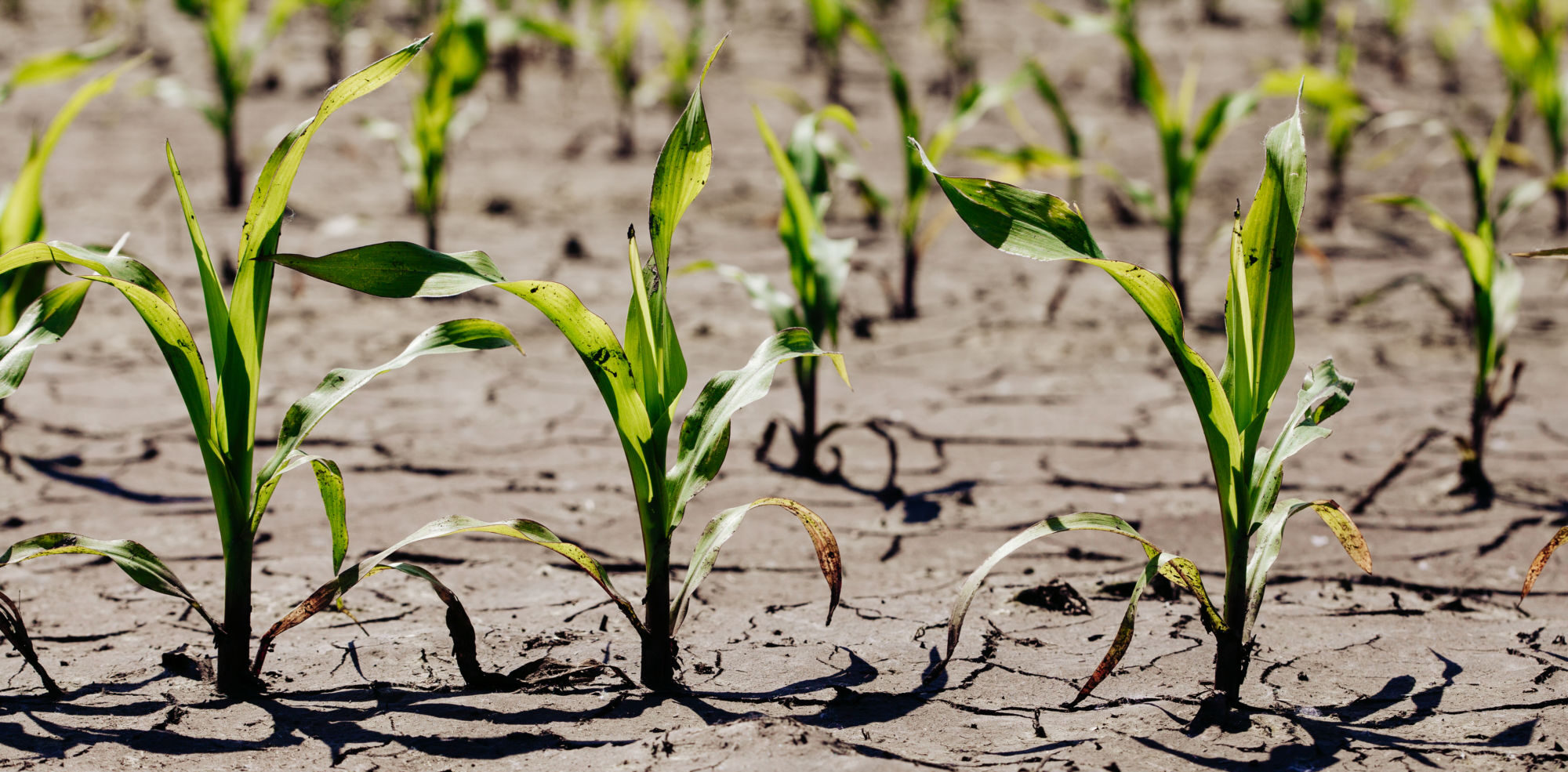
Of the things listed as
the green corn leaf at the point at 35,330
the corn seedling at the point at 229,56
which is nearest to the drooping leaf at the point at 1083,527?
the green corn leaf at the point at 35,330

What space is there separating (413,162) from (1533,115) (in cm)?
507

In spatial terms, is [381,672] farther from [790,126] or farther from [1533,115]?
[1533,115]

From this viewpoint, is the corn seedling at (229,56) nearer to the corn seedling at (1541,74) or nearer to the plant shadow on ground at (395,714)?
the plant shadow on ground at (395,714)

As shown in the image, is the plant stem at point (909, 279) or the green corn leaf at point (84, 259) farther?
the plant stem at point (909, 279)

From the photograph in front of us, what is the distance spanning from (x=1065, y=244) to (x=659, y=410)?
487 mm

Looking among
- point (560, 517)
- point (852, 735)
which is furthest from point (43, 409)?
point (852, 735)

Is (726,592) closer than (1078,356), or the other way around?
(726,592)

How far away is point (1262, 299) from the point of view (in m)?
1.40

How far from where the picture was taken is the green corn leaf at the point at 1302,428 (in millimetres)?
1398

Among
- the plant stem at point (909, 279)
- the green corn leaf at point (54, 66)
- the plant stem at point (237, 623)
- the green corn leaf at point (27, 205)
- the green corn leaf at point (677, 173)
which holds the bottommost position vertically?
the plant stem at point (237, 623)

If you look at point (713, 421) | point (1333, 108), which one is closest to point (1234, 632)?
point (713, 421)

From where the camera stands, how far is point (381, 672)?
5.15 ft

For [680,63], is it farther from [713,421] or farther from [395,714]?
[395,714]

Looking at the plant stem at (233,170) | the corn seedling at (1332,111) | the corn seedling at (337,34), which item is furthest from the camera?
the corn seedling at (337,34)
